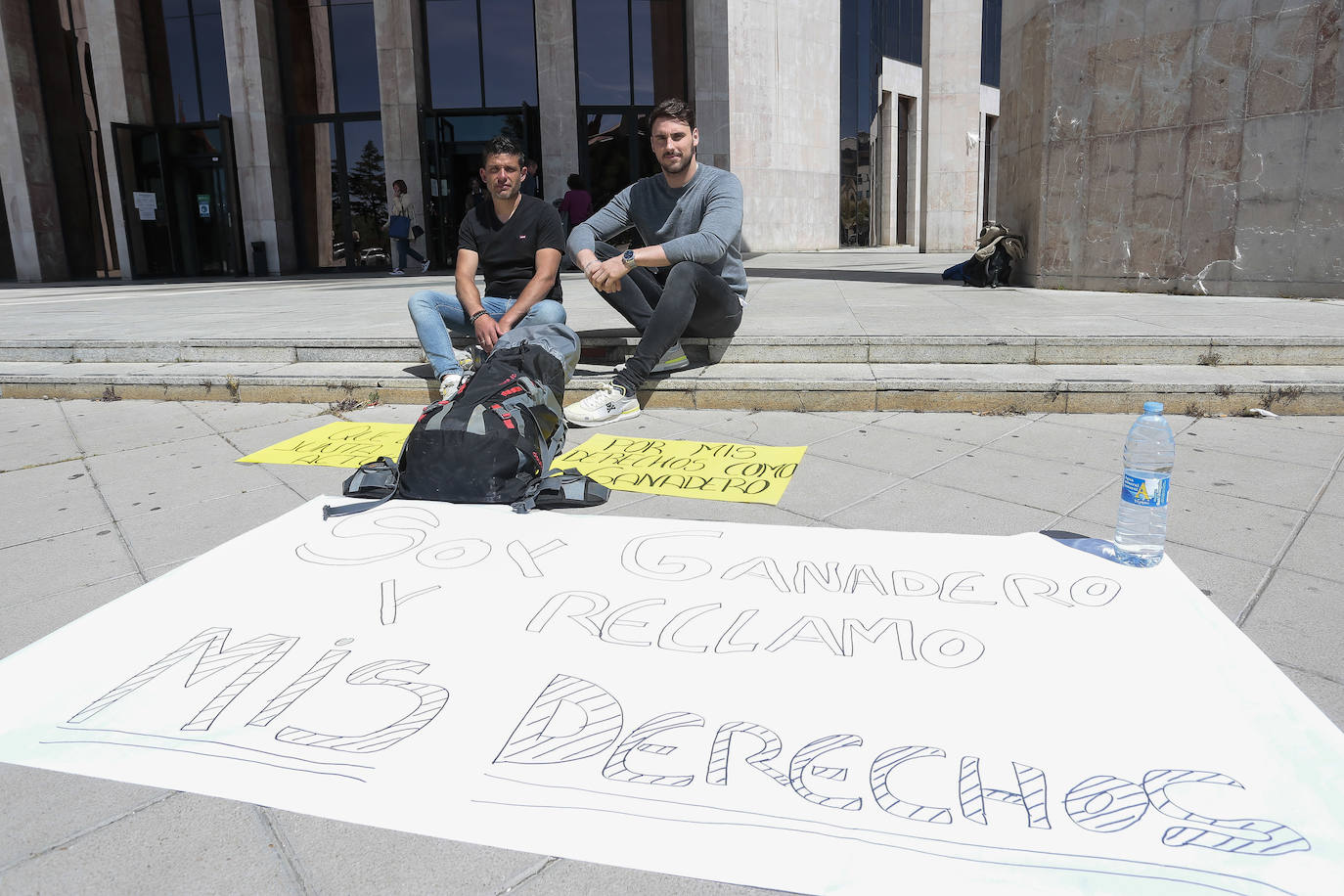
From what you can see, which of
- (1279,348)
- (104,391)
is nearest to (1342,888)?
(1279,348)

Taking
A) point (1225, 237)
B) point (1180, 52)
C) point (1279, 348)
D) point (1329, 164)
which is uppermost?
point (1180, 52)

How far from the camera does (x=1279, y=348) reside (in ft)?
15.3

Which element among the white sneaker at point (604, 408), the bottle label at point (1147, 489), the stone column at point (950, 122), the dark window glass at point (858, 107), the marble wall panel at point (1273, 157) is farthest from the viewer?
the dark window glass at point (858, 107)

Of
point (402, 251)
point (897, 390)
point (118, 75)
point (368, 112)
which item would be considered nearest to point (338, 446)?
Answer: point (897, 390)

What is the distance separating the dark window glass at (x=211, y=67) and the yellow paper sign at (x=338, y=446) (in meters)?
16.8

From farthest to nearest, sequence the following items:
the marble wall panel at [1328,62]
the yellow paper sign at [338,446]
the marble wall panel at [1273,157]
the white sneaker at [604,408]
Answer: the marble wall panel at [1273,157]
the marble wall panel at [1328,62]
the white sneaker at [604,408]
the yellow paper sign at [338,446]

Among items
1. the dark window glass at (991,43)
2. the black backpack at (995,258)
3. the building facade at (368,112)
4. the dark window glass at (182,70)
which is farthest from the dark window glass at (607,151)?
the dark window glass at (991,43)

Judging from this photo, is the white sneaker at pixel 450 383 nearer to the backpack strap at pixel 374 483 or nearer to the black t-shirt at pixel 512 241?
the black t-shirt at pixel 512 241

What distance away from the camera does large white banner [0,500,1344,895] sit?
1345mm

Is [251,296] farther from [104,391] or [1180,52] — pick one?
[1180,52]

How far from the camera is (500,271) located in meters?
4.75

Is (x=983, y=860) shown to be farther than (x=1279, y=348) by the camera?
No

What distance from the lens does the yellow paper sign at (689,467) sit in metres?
3.22

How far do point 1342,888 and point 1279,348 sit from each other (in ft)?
14.7
